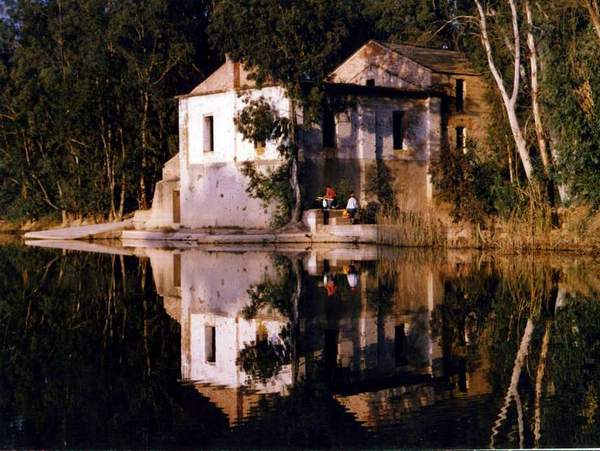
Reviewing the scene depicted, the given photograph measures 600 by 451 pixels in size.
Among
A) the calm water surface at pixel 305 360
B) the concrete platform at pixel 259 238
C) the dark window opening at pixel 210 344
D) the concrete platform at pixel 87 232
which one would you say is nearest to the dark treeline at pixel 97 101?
the concrete platform at pixel 87 232

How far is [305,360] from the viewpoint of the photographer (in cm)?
1162

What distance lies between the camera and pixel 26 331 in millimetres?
14406

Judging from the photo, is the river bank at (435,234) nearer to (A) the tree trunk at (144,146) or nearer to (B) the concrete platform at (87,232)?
(B) the concrete platform at (87,232)

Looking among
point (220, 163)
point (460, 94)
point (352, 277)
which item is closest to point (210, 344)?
point (352, 277)

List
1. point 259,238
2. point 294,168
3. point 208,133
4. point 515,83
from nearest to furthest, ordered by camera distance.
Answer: point 515,83, point 259,238, point 294,168, point 208,133

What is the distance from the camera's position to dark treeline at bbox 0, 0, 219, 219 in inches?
2026

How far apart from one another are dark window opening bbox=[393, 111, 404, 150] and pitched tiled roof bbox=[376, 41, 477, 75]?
3114 mm

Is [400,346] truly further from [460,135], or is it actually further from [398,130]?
[460,135]

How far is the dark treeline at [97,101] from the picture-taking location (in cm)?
5147

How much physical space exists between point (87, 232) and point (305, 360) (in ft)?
119

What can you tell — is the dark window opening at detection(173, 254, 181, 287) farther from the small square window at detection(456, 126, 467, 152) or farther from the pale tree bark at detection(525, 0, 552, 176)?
the small square window at detection(456, 126, 467, 152)

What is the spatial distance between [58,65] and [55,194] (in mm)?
7375

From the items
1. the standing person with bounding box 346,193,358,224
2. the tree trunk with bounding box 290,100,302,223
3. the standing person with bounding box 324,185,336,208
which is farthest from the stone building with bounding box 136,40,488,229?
the standing person with bounding box 346,193,358,224

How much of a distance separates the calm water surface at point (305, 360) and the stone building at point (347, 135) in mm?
18036
